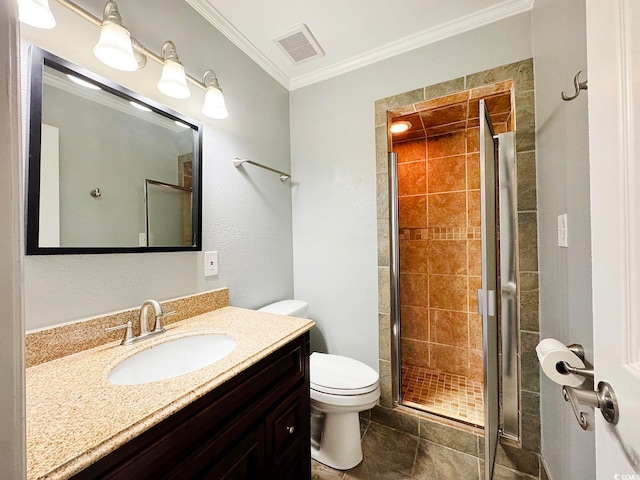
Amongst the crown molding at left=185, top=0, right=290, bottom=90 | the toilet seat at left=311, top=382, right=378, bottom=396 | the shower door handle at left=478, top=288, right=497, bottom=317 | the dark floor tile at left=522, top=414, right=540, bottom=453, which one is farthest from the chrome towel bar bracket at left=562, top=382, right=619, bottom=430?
the crown molding at left=185, top=0, right=290, bottom=90

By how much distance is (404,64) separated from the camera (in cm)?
164

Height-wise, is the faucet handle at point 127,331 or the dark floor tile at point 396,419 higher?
the faucet handle at point 127,331

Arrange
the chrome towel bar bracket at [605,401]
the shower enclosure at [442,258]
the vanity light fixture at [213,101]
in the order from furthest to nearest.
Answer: the shower enclosure at [442,258]
the vanity light fixture at [213,101]
the chrome towel bar bracket at [605,401]

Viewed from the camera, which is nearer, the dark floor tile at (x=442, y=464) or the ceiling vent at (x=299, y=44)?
the dark floor tile at (x=442, y=464)

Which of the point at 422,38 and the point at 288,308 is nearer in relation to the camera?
the point at 422,38

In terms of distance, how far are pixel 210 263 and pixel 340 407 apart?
3.31 ft

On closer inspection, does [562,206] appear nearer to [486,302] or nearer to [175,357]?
[486,302]

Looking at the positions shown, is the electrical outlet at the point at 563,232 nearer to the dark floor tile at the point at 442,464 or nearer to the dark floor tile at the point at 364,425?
the dark floor tile at the point at 442,464

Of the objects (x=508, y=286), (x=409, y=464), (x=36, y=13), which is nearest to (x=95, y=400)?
(x=36, y=13)

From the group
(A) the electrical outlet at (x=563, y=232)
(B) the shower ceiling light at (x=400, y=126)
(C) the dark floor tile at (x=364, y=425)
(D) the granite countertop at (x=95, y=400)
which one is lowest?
A: (C) the dark floor tile at (x=364, y=425)

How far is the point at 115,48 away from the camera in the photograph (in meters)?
0.89

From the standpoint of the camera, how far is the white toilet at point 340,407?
1.32 meters

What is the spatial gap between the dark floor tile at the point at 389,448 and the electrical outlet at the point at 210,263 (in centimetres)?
133

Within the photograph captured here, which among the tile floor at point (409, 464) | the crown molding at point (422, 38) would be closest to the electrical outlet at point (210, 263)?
the tile floor at point (409, 464)
